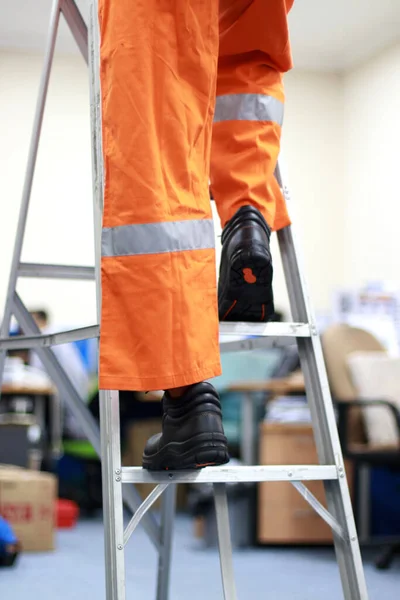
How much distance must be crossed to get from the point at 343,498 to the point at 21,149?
579 centimetres

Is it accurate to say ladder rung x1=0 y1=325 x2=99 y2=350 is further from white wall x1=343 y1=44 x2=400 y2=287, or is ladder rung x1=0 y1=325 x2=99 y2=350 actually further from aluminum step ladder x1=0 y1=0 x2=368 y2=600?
white wall x1=343 y1=44 x2=400 y2=287

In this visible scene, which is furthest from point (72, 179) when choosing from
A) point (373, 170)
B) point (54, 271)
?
point (54, 271)

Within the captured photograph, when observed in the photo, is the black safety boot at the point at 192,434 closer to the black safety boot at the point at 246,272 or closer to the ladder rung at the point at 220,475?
the ladder rung at the point at 220,475

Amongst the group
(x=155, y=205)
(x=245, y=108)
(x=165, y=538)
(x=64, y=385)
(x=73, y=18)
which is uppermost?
(x=73, y=18)

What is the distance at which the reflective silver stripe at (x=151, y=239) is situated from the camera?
104 centimetres

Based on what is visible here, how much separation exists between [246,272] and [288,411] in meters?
2.82

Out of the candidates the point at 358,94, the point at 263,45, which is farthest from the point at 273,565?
the point at 358,94

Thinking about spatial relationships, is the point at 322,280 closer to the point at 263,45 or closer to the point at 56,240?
the point at 56,240

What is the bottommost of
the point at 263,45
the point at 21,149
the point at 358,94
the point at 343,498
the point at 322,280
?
the point at 343,498

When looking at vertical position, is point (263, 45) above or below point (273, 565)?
above

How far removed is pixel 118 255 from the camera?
1046 millimetres

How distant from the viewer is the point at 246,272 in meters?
1.25

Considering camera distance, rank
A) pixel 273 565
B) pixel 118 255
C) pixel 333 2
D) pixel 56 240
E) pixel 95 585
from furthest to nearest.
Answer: pixel 56 240
pixel 333 2
pixel 273 565
pixel 95 585
pixel 118 255

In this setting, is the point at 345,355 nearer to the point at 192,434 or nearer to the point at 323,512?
the point at 323,512
